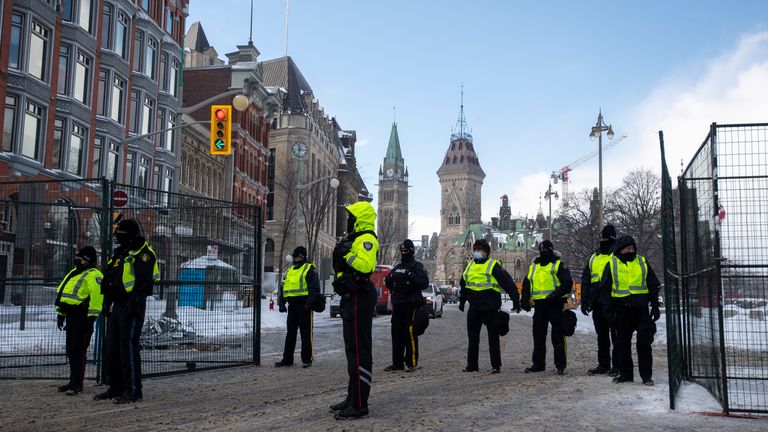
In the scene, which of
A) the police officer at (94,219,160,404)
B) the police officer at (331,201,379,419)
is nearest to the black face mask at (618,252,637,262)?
the police officer at (331,201,379,419)

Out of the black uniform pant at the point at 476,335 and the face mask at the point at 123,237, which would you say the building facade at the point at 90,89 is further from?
the face mask at the point at 123,237

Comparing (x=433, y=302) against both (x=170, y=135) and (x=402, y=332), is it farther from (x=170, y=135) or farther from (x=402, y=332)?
(x=402, y=332)

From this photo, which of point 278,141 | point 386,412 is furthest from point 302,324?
point 278,141

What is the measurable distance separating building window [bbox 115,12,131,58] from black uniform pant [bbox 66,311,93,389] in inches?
1040

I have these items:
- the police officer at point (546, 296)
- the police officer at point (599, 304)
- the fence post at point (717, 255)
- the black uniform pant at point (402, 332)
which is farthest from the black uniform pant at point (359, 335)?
the police officer at point (599, 304)

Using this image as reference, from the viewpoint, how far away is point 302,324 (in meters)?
12.5

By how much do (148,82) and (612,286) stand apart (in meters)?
30.7

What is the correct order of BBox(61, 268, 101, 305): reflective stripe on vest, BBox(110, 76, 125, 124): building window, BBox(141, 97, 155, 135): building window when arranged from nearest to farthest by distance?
BBox(61, 268, 101, 305): reflective stripe on vest
BBox(110, 76, 125, 124): building window
BBox(141, 97, 155, 135): building window

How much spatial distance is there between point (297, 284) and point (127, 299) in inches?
173

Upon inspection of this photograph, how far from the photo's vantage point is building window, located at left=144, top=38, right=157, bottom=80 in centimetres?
3647

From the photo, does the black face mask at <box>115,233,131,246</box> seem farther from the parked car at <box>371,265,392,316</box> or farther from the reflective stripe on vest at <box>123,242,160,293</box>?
the parked car at <box>371,265,392,316</box>

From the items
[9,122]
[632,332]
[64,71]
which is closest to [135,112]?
[64,71]

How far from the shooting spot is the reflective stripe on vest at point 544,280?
1157 centimetres

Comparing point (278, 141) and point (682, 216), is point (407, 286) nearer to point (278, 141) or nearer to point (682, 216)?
point (682, 216)
